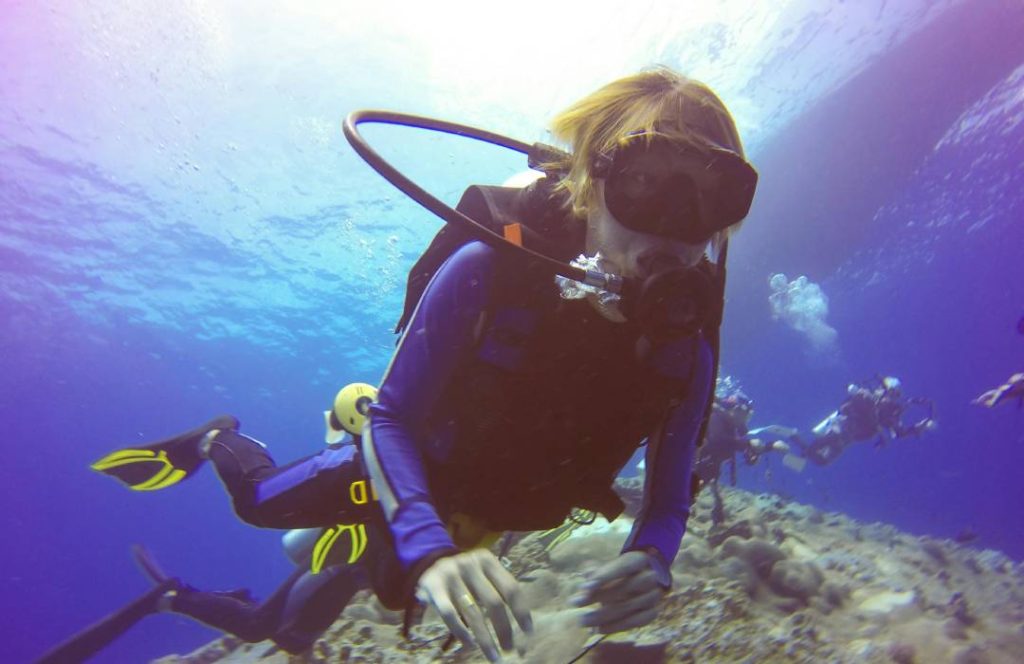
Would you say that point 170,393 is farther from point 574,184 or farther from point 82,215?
point 574,184

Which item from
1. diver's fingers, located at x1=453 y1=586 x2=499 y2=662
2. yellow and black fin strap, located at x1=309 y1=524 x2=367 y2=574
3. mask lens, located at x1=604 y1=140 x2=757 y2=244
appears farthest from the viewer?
yellow and black fin strap, located at x1=309 y1=524 x2=367 y2=574

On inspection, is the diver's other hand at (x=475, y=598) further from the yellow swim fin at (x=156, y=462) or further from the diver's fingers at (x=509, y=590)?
the yellow swim fin at (x=156, y=462)

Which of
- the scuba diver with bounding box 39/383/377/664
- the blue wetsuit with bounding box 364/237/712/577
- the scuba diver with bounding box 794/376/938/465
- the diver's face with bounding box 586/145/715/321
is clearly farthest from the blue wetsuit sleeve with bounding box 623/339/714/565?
the scuba diver with bounding box 794/376/938/465

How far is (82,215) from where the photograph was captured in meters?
21.1

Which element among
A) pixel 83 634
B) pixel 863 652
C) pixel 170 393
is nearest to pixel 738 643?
pixel 863 652

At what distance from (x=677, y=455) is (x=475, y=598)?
5.31ft

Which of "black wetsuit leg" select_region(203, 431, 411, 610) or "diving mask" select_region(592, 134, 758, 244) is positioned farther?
"black wetsuit leg" select_region(203, 431, 411, 610)

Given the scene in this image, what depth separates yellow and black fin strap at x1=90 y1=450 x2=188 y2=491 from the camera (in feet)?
12.6

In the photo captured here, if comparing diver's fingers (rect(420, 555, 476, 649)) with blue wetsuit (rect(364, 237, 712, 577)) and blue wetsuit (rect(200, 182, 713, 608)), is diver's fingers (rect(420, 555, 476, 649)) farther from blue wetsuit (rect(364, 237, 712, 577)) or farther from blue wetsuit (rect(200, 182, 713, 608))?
blue wetsuit (rect(200, 182, 713, 608))

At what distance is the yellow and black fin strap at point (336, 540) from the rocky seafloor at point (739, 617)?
1.13 meters

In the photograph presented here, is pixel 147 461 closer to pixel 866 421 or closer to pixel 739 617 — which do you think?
pixel 739 617

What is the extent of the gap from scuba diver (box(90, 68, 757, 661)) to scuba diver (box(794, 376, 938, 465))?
14.9 m

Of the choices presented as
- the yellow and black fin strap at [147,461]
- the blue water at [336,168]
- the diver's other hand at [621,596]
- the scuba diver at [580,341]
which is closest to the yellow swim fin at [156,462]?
the yellow and black fin strap at [147,461]

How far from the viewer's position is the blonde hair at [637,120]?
2176mm
